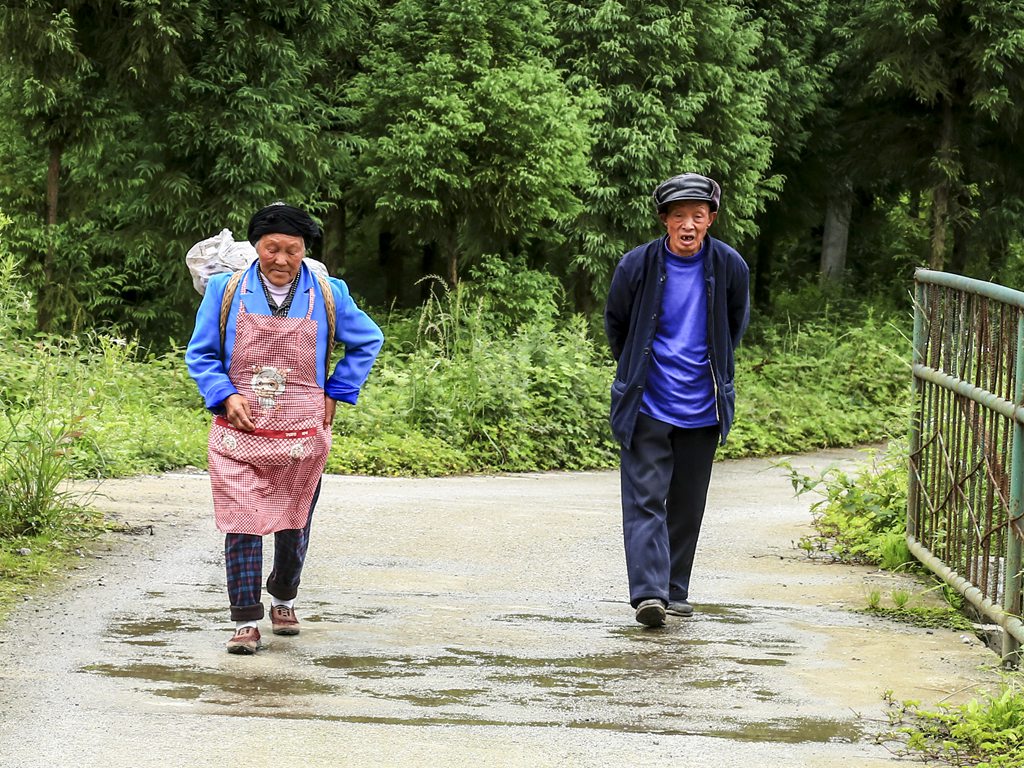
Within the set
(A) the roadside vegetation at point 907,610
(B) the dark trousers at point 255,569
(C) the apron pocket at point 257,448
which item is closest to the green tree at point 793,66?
(A) the roadside vegetation at point 907,610

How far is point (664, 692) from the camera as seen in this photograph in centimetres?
507

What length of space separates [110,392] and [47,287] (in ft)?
31.4

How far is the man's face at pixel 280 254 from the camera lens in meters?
5.67

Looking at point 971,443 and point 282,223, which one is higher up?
point 282,223

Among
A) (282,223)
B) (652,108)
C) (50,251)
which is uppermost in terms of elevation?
(652,108)

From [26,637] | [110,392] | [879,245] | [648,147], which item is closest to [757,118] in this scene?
[648,147]

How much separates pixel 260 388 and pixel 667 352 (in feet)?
5.72

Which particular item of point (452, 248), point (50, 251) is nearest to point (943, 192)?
point (452, 248)

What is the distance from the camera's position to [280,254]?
567 centimetres

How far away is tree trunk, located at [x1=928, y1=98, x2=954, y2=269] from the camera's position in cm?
2722

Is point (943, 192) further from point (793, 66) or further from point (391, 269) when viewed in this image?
point (391, 269)

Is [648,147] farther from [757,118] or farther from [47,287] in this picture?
[47,287]

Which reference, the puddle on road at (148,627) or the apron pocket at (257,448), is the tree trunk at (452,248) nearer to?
the puddle on road at (148,627)

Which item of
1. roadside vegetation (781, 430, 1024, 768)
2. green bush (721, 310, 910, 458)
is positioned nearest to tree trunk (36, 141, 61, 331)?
green bush (721, 310, 910, 458)
